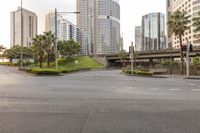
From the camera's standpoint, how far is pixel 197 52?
108 meters

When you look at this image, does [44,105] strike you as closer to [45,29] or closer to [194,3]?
[45,29]

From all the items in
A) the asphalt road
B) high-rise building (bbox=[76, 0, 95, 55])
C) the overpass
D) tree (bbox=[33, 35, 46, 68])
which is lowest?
the asphalt road

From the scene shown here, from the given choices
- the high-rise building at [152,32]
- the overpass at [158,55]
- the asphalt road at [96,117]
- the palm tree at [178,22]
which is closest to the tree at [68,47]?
the overpass at [158,55]

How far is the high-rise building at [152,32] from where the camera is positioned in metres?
182

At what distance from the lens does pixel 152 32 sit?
188875mm

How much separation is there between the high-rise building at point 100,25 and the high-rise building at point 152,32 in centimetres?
2804

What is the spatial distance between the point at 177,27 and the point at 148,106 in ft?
170

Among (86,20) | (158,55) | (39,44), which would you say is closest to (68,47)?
(86,20)

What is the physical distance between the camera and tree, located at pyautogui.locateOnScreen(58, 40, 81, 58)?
11402 cm

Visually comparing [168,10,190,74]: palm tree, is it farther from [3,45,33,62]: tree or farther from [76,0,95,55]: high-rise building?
[3,45,33,62]: tree

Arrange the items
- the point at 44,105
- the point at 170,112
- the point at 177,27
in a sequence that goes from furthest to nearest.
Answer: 1. the point at 177,27
2. the point at 44,105
3. the point at 170,112

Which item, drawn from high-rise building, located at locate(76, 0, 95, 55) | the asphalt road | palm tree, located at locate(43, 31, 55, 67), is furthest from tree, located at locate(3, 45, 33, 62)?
the asphalt road

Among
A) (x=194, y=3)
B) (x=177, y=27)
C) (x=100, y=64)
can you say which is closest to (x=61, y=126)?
(x=177, y=27)

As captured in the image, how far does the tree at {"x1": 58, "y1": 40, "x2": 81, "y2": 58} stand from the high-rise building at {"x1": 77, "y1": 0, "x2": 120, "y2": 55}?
22.7 feet
